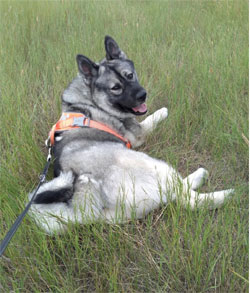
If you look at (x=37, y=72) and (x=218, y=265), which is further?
(x=37, y=72)

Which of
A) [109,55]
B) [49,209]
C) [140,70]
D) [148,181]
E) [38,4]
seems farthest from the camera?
[38,4]

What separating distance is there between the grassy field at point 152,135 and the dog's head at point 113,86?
394 mm

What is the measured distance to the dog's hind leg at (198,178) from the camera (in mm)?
1949

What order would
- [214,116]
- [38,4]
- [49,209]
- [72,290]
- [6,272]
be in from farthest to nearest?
[38,4], [214,116], [49,209], [6,272], [72,290]

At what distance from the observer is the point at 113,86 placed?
241cm

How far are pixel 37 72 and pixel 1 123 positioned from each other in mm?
1141

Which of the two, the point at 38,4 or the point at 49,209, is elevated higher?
the point at 38,4

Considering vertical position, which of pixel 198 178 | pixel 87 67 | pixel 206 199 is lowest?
pixel 198 178

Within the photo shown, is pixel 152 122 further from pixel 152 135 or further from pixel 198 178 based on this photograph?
pixel 198 178

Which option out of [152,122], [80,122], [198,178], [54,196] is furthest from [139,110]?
[54,196]

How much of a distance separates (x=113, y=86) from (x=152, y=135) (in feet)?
2.01

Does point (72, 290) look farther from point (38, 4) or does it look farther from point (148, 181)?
point (38, 4)

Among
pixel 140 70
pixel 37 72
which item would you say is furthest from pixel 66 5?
pixel 140 70

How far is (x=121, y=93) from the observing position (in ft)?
7.95
